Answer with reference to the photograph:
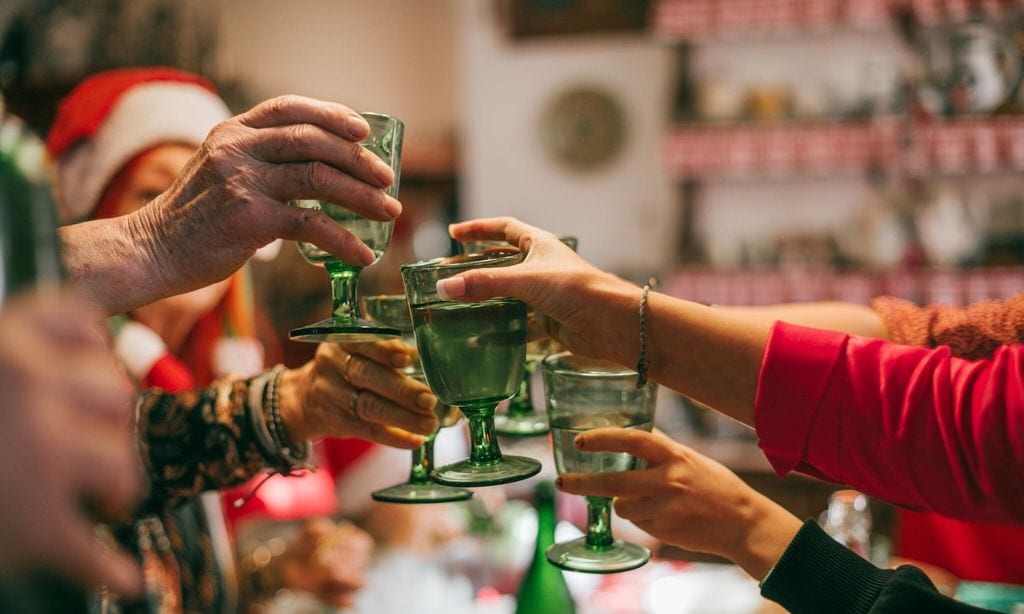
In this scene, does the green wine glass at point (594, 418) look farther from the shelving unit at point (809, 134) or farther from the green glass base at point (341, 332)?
the shelving unit at point (809, 134)

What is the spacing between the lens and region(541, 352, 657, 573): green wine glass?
958 millimetres

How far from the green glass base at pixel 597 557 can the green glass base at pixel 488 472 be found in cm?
13

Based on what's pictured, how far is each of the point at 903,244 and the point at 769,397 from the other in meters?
3.19

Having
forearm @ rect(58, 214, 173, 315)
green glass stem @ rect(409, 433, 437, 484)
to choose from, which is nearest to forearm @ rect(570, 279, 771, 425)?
green glass stem @ rect(409, 433, 437, 484)

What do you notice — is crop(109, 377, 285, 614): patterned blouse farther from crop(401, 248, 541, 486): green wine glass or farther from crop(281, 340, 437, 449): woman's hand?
crop(401, 248, 541, 486): green wine glass

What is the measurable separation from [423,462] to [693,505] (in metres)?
0.34

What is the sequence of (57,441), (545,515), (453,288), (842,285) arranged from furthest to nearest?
(842,285), (545,515), (453,288), (57,441)

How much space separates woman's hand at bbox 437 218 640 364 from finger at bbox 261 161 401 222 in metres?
0.12

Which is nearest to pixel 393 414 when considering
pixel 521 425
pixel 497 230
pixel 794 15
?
pixel 521 425

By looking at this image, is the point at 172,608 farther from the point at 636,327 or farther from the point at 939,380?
the point at 939,380

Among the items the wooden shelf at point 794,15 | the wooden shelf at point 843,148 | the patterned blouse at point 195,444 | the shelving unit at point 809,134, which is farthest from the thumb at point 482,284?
the wooden shelf at point 794,15

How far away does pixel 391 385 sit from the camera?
1.07 m

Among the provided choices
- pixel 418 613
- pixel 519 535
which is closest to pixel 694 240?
pixel 519 535

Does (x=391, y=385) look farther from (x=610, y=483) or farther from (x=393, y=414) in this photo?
(x=610, y=483)
